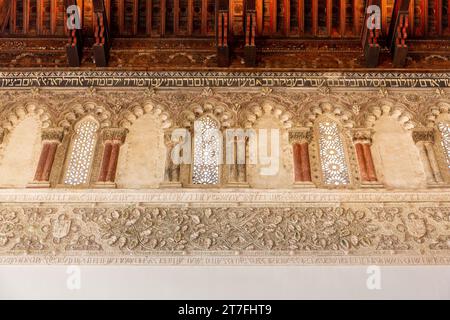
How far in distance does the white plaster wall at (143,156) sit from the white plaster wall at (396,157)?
265 cm

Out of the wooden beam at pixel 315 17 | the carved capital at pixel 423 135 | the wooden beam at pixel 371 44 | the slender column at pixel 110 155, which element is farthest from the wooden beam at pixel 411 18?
the slender column at pixel 110 155

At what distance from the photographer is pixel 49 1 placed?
905 centimetres

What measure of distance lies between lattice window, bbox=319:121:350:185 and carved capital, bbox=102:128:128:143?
2.47 metres

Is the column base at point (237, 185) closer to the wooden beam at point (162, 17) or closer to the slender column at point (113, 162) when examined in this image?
the slender column at point (113, 162)

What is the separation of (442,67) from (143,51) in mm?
4194

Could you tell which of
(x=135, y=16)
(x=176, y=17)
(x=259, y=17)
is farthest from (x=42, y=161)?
(x=259, y=17)

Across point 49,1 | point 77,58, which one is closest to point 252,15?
point 77,58

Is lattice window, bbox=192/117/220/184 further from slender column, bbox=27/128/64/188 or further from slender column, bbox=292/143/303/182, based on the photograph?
slender column, bbox=27/128/64/188

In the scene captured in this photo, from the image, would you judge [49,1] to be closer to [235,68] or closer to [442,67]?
[235,68]

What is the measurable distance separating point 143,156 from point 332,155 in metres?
2.33

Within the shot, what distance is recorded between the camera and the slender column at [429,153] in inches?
291

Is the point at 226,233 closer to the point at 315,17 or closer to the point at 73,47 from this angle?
the point at 73,47

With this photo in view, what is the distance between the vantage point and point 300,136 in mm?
7828

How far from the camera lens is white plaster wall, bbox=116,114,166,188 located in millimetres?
7410
